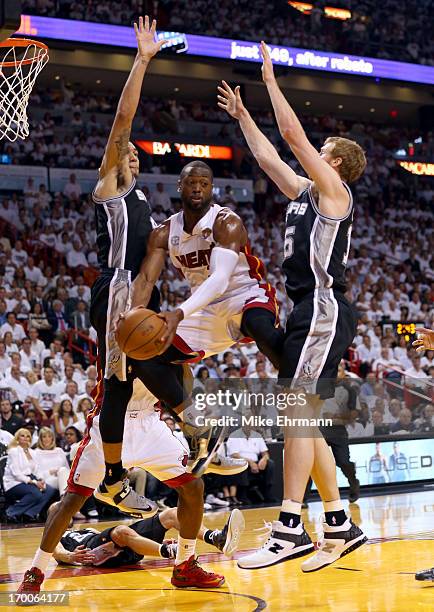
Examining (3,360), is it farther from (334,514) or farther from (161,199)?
(161,199)

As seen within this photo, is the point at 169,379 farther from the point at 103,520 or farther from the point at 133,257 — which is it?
the point at 103,520

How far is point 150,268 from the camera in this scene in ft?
20.2

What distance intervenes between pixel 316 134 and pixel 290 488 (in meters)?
23.9

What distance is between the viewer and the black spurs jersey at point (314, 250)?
583cm

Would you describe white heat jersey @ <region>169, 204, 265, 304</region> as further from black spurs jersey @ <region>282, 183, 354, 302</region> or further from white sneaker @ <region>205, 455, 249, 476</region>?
white sneaker @ <region>205, 455, 249, 476</region>

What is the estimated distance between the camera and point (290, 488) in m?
5.61

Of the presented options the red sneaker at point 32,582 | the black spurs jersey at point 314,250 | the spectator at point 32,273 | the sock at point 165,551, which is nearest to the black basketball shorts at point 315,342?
the black spurs jersey at point 314,250

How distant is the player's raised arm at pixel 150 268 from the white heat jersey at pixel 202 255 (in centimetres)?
6

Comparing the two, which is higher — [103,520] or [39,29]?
[39,29]

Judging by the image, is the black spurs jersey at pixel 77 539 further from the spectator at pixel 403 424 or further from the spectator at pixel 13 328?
the spectator at pixel 13 328

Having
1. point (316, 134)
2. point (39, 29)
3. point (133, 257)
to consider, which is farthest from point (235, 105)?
point (316, 134)

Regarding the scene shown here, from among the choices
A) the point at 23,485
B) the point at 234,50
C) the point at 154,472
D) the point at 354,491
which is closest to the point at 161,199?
the point at 234,50

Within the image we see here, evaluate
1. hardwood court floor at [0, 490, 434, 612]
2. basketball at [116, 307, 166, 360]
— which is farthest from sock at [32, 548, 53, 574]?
basketball at [116, 307, 166, 360]

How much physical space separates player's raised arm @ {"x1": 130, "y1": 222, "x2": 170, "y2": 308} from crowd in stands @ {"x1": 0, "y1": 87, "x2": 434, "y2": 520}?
4907 mm
